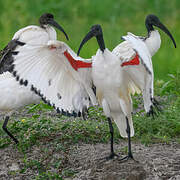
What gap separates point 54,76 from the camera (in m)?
5.11

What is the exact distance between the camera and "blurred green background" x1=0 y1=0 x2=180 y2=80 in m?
12.5

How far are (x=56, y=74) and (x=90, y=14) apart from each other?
28.1ft

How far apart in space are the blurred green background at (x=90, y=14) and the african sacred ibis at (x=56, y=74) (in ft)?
22.1

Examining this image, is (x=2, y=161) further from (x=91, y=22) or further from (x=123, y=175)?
(x=91, y=22)

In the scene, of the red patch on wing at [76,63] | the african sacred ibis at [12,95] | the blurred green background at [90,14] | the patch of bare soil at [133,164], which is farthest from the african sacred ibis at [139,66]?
the blurred green background at [90,14]

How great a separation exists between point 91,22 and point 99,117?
6.82 metres

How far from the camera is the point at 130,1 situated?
1413cm

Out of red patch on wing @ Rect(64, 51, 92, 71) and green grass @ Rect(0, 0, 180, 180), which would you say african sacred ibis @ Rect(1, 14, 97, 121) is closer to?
red patch on wing @ Rect(64, 51, 92, 71)

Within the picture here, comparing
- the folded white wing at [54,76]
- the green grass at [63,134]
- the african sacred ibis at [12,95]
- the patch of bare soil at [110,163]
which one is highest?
the folded white wing at [54,76]

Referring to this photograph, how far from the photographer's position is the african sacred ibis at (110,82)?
4934 millimetres

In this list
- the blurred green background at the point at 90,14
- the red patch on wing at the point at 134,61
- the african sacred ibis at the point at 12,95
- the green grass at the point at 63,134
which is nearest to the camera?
the red patch on wing at the point at 134,61

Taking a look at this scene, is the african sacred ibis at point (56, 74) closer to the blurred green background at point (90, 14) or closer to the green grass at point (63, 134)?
the green grass at point (63, 134)

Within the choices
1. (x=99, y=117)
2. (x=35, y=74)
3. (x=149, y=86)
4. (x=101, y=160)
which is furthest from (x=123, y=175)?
(x=99, y=117)

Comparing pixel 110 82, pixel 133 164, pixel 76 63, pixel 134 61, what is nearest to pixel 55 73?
pixel 76 63
